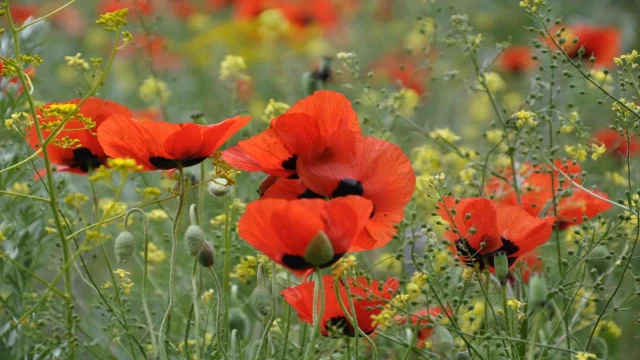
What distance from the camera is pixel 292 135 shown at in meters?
0.99

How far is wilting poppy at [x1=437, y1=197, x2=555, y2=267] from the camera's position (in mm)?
1020

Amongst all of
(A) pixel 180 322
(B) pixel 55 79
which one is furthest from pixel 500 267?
(B) pixel 55 79

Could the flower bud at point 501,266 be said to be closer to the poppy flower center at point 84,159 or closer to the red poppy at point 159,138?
the red poppy at point 159,138

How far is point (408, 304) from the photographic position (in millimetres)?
1116

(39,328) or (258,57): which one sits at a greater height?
(39,328)

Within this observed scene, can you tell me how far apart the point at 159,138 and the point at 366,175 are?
224 millimetres

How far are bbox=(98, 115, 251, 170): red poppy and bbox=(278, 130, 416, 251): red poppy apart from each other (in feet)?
0.27

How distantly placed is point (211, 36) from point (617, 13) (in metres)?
1.63

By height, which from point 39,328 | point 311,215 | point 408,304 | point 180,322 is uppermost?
point 311,215

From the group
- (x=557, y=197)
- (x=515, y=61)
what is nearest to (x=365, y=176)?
(x=557, y=197)

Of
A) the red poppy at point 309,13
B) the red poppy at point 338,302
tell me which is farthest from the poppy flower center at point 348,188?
the red poppy at point 309,13

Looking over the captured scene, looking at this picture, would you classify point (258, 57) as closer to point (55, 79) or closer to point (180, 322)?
point (55, 79)

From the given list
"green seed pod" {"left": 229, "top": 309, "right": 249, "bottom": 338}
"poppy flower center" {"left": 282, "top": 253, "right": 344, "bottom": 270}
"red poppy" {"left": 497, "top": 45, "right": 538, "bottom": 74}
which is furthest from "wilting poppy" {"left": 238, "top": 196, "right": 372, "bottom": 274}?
"red poppy" {"left": 497, "top": 45, "right": 538, "bottom": 74}

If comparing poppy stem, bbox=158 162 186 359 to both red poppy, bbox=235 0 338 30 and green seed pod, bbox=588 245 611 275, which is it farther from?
red poppy, bbox=235 0 338 30
